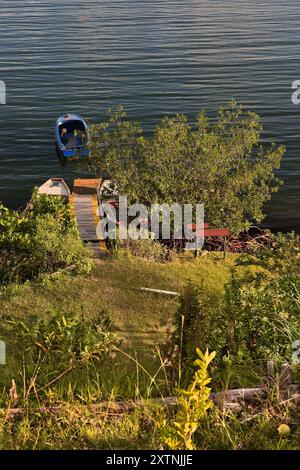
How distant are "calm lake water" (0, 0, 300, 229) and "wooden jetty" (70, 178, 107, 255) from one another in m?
6.57

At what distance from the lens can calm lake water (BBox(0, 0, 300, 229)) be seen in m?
Result: 34.6

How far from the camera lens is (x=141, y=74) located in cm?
5288

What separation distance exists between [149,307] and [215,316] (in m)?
4.53

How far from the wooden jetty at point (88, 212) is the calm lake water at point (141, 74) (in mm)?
6575

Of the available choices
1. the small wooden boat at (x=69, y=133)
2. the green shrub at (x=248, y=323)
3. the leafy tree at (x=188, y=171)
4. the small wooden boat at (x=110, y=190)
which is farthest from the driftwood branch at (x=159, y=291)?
the small wooden boat at (x=69, y=133)

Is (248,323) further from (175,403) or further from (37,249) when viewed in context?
(37,249)

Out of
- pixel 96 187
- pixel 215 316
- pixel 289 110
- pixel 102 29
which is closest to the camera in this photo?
pixel 215 316

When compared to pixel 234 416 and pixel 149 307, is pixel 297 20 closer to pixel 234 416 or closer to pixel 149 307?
pixel 149 307

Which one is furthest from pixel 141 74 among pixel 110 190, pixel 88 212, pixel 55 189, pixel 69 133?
pixel 88 212

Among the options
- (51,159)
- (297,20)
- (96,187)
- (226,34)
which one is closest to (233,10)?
(297,20)

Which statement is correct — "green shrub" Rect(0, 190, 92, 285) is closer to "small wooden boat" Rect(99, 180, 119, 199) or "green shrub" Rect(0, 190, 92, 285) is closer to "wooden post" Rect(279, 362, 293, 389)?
"small wooden boat" Rect(99, 180, 119, 199)

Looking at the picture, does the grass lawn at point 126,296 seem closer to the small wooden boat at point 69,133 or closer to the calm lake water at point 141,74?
the calm lake water at point 141,74

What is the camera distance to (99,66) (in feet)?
186

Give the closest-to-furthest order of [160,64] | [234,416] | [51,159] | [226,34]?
1. [234,416]
2. [51,159]
3. [160,64]
4. [226,34]
